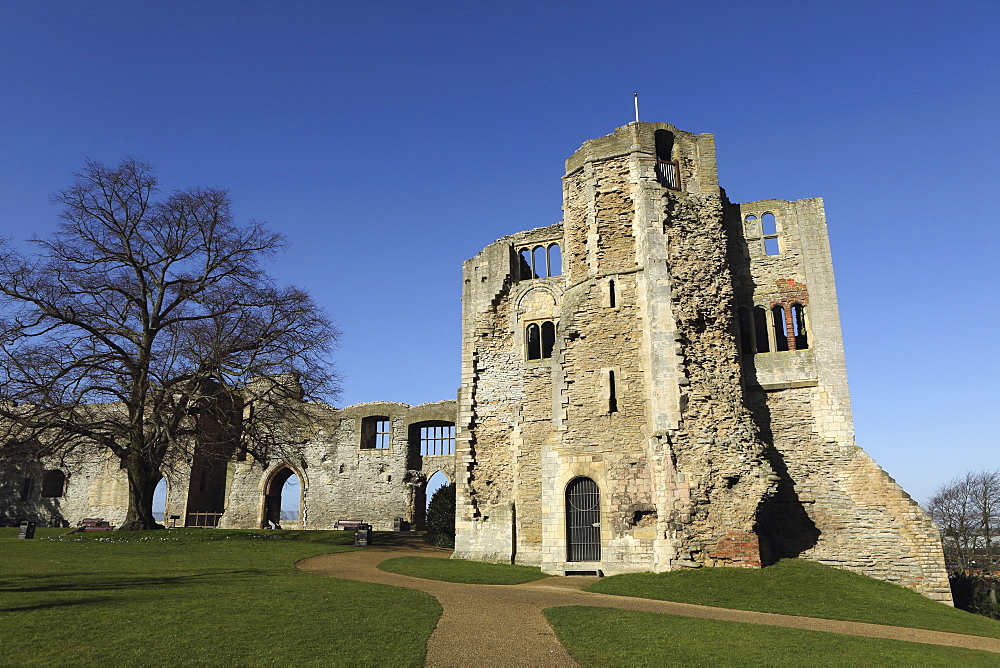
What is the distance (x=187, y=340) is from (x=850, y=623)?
19328 mm

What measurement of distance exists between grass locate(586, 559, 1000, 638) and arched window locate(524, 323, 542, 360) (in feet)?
31.6

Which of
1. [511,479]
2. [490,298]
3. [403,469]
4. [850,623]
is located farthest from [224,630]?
[403,469]

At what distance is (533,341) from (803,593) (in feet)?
40.6

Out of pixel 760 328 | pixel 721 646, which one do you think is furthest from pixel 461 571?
pixel 760 328

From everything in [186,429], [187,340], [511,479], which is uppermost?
[187,340]

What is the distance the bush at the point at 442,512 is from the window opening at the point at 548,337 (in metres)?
9.27

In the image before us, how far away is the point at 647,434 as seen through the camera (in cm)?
1736

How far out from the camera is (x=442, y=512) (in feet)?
95.3

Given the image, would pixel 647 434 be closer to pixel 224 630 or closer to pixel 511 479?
pixel 511 479

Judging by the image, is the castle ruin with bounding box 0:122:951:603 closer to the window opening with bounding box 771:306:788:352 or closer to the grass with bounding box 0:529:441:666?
the window opening with bounding box 771:306:788:352

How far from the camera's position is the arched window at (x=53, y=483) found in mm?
38125

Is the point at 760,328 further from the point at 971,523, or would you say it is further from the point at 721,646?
the point at 971,523

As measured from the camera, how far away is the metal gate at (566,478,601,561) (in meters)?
17.5

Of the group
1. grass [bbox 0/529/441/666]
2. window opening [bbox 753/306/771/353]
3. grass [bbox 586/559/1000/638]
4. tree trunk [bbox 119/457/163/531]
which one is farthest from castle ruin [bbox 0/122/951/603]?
grass [bbox 0/529/441/666]
